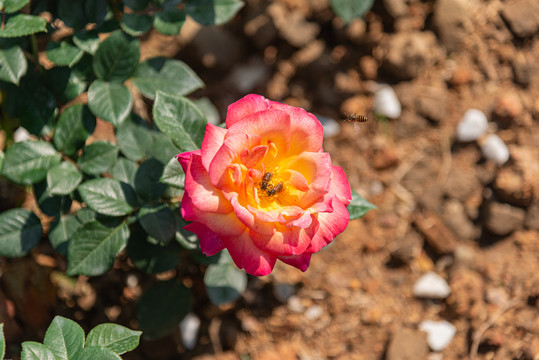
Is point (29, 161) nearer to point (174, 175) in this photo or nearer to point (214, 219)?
point (174, 175)

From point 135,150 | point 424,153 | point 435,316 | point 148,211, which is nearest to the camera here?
point 148,211

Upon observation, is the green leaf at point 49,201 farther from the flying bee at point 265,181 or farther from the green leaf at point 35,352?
the flying bee at point 265,181

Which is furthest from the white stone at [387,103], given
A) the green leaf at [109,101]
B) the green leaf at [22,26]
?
the green leaf at [22,26]

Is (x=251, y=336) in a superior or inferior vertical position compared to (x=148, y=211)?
inferior

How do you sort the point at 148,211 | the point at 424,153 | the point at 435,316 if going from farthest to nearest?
the point at 424,153
the point at 435,316
the point at 148,211

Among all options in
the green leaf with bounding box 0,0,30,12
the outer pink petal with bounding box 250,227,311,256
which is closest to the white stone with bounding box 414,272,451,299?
the outer pink petal with bounding box 250,227,311,256

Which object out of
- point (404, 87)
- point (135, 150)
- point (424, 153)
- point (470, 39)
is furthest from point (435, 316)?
point (135, 150)

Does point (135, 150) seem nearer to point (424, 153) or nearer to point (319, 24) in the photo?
point (319, 24)

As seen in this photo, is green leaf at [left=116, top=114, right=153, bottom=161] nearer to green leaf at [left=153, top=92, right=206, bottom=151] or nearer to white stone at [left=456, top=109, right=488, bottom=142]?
green leaf at [left=153, top=92, right=206, bottom=151]
